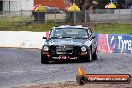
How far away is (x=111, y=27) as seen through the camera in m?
54.5

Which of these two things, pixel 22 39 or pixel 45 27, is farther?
pixel 45 27

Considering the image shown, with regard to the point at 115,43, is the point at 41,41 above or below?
below

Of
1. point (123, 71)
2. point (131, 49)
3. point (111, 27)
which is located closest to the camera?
point (123, 71)

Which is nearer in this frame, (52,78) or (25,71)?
(52,78)

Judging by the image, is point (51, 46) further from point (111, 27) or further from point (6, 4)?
point (6, 4)

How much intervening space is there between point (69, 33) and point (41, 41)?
1199 centimetres

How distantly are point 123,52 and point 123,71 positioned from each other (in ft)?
38.8

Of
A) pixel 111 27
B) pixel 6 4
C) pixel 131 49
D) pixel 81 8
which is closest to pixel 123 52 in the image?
pixel 131 49

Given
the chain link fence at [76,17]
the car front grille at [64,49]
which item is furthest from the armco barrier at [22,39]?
the chain link fence at [76,17]

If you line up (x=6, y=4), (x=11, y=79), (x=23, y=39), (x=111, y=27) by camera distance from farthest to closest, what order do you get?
(x=6, y=4) → (x=111, y=27) → (x=23, y=39) → (x=11, y=79)

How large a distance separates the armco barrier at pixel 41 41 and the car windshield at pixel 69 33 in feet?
21.2

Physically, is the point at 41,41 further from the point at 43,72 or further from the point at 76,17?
the point at 76,17

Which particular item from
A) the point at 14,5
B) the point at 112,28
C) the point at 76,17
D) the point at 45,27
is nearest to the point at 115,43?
the point at 112,28

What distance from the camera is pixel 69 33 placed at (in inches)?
891
